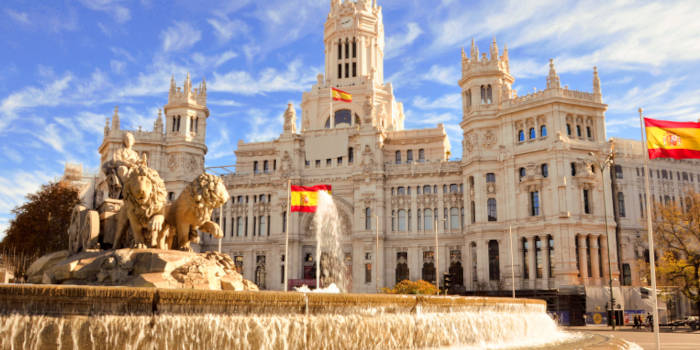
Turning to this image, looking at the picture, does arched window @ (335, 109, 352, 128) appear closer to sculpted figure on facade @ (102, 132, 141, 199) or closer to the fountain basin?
sculpted figure on facade @ (102, 132, 141, 199)

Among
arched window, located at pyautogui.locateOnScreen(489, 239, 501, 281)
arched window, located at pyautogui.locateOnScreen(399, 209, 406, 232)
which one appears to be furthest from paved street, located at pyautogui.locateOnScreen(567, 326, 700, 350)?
arched window, located at pyautogui.locateOnScreen(399, 209, 406, 232)

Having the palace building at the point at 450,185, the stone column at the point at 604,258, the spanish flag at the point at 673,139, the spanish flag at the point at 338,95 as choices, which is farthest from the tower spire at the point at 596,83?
the spanish flag at the point at 673,139

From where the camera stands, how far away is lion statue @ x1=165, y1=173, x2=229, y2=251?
1497 centimetres

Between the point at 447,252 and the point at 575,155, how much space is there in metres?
18.5

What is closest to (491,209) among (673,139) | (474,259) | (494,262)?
(494,262)

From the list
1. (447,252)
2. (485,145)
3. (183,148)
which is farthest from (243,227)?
(485,145)

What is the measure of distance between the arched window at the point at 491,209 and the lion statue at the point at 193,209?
51570 millimetres

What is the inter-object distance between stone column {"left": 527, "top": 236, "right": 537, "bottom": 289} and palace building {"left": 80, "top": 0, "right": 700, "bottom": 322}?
0.11 meters

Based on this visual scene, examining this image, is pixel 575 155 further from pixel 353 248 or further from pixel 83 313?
pixel 83 313

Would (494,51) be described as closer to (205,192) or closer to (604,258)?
(604,258)

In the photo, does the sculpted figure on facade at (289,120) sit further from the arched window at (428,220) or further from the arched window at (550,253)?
the arched window at (550,253)

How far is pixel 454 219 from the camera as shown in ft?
227

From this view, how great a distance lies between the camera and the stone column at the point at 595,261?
5747cm

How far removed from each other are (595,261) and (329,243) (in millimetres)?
31983
